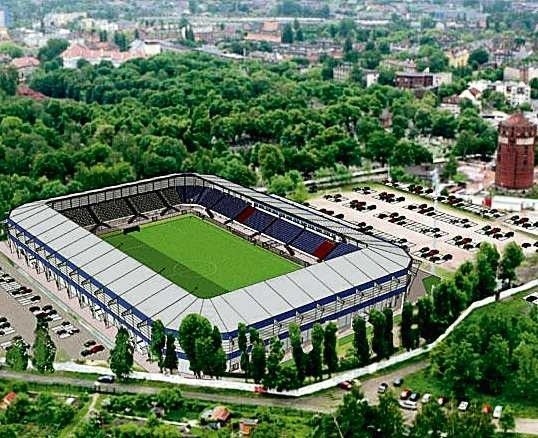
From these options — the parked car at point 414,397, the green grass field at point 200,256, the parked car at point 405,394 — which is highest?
the green grass field at point 200,256

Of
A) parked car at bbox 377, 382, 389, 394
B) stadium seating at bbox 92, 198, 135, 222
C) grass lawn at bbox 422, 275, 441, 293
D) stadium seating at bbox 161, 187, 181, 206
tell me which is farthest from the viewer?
stadium seating at bbox 161, 187, 181, 206

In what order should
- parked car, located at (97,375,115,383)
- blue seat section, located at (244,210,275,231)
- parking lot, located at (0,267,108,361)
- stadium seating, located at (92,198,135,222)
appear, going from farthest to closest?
1. stadium seating, located at (92,198,135,222)
2. blue seat section, located at (244,210,275,231)
3. parking lot, located at (0,267,108,361)
4. parked car, located at (97,375,115,383)

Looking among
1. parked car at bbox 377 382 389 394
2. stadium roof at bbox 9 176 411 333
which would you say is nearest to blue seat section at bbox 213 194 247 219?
stadium roof at bbox 9 176 411 333

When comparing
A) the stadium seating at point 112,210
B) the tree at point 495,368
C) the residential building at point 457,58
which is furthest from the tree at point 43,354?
the residential building at point 457,58

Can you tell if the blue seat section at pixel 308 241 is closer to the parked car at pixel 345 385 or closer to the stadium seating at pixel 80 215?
the parked car at pixel 345 385

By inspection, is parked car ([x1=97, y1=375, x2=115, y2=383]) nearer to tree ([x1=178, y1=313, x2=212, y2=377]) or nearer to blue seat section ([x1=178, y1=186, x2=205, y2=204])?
tree ([x1=178, y1=313, x2=212, y2=377])

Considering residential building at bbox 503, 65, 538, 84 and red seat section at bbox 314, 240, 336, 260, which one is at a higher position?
residential building at bbox 503, 65, 538, 84
